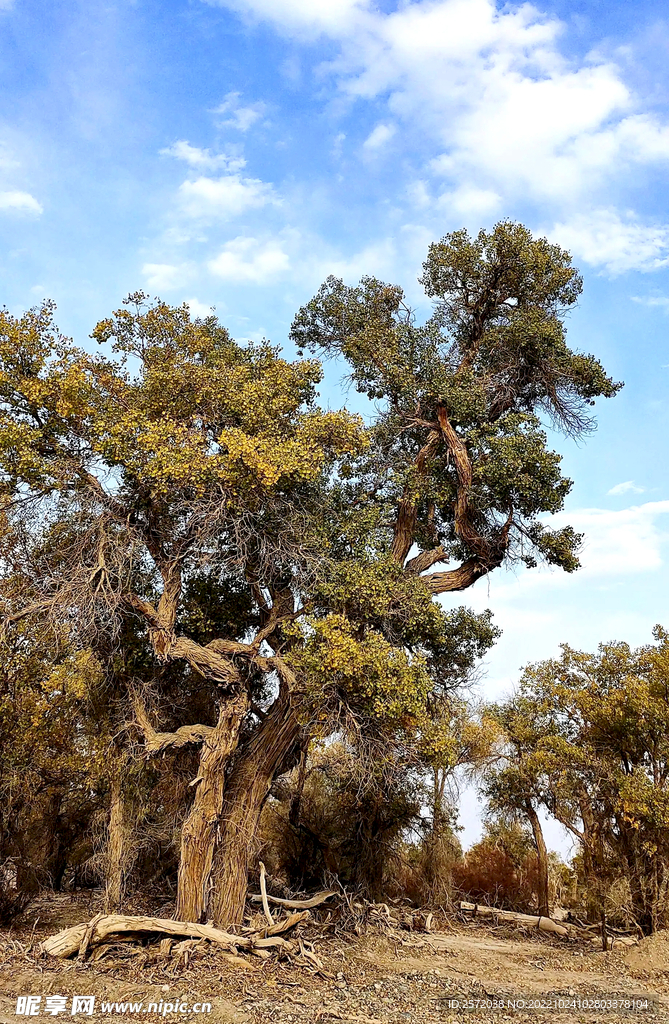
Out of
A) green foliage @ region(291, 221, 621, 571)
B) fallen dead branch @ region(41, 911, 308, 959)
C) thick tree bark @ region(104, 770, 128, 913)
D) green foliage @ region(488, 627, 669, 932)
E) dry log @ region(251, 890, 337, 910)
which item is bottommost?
fallen dead branch @ region(41, 911, 308, 959)

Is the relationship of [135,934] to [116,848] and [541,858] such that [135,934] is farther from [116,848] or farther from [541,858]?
[541,858]

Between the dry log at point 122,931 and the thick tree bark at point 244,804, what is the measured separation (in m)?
1.06

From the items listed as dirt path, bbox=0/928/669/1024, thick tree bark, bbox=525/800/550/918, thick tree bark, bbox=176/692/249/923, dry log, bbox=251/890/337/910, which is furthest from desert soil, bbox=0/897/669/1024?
thick tree bark, bbox=525/800/550/918

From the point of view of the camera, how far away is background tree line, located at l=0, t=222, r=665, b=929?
36.5ft

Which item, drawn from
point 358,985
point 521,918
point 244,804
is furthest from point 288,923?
point 521,918

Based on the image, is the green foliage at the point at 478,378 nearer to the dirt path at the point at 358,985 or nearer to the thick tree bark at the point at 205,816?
the thick tree bark at the point at 205,816

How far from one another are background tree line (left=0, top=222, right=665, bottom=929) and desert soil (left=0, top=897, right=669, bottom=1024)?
55.6 inches

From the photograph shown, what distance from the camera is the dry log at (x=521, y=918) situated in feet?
51.0

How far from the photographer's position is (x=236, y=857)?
1184cm

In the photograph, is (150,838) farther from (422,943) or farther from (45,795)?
(422,943)

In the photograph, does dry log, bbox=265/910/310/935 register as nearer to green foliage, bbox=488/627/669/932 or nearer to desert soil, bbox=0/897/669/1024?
desert soil, bbox=0/897/669/1024

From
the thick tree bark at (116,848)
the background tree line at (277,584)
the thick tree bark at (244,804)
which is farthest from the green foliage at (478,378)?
the thick tree bark at (116,848)

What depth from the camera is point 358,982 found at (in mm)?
9586

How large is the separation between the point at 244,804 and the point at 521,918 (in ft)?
25.7
